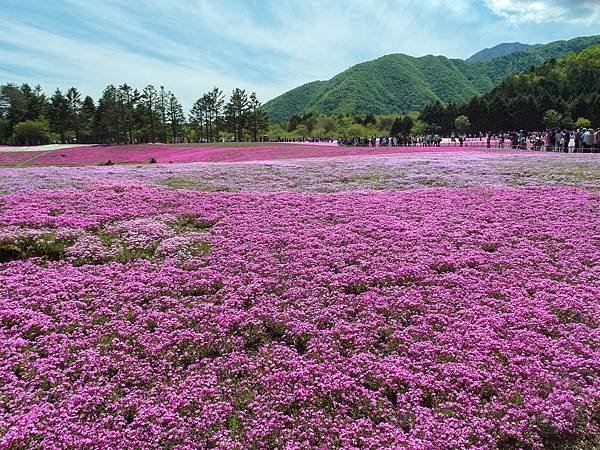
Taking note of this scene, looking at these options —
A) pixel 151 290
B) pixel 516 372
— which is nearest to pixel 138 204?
pixel 151 290

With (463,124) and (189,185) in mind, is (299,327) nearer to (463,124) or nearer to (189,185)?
(189,185)

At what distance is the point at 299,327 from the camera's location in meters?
8.73

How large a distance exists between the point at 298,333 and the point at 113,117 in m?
119

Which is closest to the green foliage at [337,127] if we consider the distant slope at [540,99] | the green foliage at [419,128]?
the green foliage at [419,128]

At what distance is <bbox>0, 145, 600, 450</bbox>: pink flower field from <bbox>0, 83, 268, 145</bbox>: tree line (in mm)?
109537

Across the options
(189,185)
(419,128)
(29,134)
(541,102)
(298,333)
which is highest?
(541,102)

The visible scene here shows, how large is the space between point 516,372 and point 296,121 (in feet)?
568

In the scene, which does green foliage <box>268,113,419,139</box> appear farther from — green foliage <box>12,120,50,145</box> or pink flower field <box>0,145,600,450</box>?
pink flower field <box>0,145,600,450</box>

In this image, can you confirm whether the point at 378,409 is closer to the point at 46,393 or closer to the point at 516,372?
the point at 516,372

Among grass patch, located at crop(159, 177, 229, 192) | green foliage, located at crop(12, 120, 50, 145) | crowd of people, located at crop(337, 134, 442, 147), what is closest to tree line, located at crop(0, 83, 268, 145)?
green foliage, located at crop(12, 120, 50, 145)

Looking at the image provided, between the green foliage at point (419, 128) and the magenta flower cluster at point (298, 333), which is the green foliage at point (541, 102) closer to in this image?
the green foliage at point (419, 128)

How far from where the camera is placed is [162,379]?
7.35 metres

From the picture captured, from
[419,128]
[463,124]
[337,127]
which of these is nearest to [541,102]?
[463,124]

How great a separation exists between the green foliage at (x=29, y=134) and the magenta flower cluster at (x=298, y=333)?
118m
